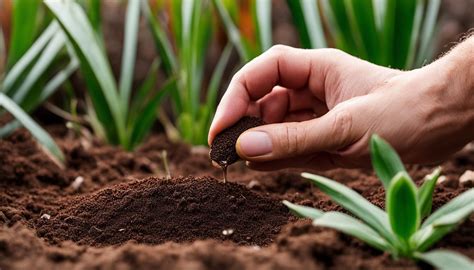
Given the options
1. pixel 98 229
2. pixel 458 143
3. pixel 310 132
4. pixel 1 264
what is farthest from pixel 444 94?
pixel 1 264

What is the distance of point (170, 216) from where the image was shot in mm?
1517

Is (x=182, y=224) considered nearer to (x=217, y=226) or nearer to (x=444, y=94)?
(x=217, y=226)

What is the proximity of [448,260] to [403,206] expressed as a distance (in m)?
0.13

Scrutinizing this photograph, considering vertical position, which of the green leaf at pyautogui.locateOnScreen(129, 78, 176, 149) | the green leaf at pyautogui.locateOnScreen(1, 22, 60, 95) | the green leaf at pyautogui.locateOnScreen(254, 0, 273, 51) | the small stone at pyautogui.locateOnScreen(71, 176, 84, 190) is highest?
the green leaf at pyautogui.locateOnScreen(254, 0, 273, 51)

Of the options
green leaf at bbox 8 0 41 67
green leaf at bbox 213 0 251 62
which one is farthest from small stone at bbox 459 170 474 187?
green leaf at bbox 8 0 41 67

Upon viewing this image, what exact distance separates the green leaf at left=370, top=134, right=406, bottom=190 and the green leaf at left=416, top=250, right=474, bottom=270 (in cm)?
22

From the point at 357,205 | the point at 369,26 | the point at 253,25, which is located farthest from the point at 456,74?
the point at 253,25

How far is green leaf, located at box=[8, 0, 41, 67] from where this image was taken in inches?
101

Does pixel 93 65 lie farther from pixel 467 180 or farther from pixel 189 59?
pixel 467 180

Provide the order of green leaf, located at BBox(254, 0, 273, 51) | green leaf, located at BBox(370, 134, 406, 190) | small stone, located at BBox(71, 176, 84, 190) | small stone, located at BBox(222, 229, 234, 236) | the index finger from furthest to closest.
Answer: green leaf, located at BBox(254, 0, 273, 51), small stone, located at BBox(71, 176, 84, 190), the index finger, small stone, located at BBox(222, 229, 234, 236), green leaf, located at BBox(370, 134, 406, 190)

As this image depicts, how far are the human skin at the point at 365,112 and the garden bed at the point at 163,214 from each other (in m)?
0.13

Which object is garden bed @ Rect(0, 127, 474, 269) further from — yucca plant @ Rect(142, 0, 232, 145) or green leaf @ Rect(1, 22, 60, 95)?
green leaf @ Rect(1, 22, 60, 95)

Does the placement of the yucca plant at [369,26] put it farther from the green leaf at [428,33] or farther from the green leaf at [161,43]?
the green leaf at [161,43]

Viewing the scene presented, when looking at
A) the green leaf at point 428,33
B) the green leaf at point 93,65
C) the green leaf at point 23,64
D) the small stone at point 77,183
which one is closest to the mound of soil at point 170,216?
the small stone at point 77,183
